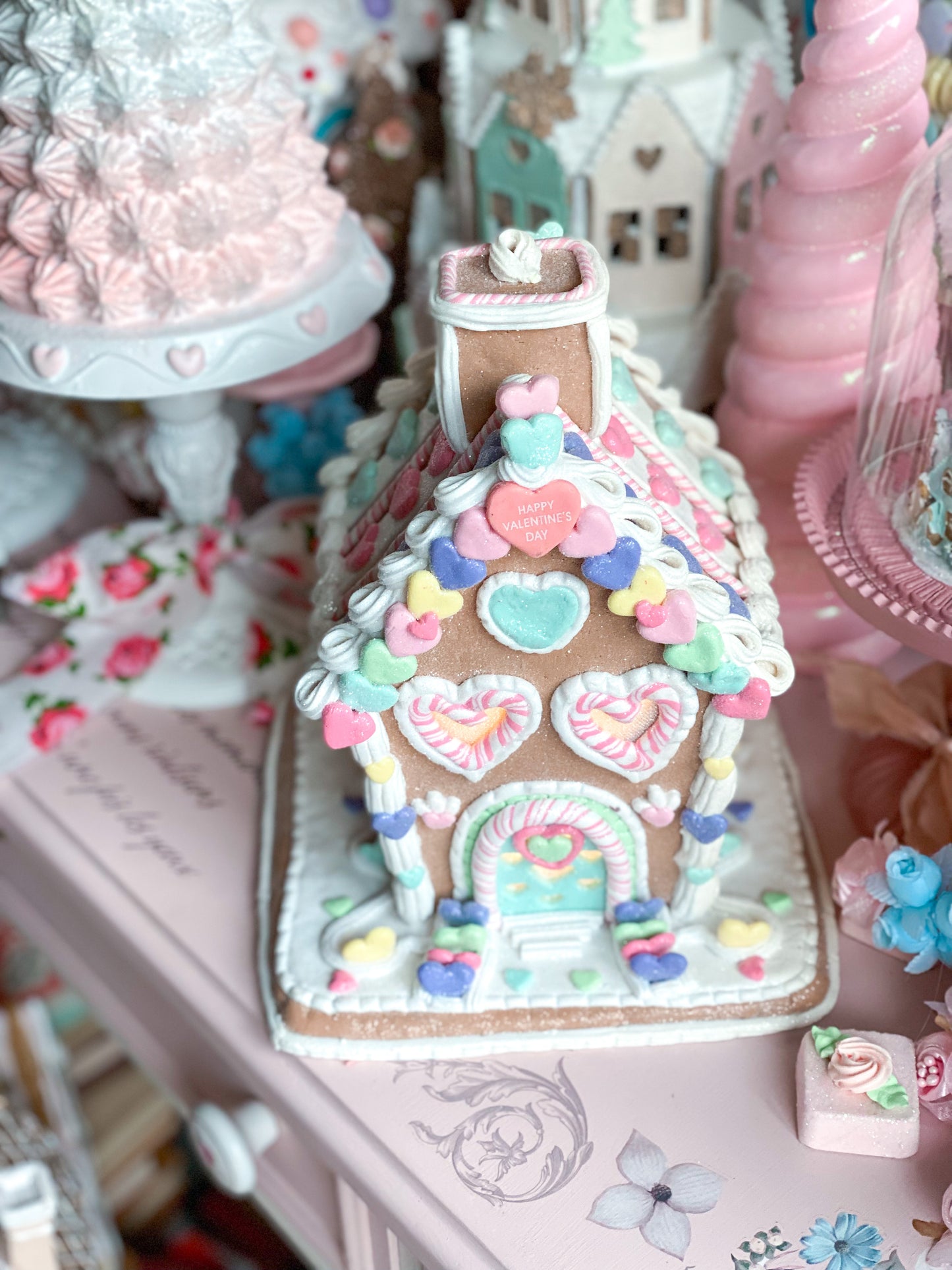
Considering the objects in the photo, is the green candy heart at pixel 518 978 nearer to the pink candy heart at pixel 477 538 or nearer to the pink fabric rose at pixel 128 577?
the pink candy heart at pixel 477 538

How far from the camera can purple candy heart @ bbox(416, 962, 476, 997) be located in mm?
854

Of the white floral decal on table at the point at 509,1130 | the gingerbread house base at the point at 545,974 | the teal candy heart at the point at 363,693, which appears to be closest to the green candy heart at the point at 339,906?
the gingerbread house base at the point at 545,974

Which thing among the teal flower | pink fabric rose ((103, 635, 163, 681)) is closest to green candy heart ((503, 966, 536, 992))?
the teal flower

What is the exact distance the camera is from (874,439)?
0.97 meters

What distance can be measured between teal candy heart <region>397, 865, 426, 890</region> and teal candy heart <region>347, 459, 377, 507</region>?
249 millimetres

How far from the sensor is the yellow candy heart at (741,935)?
87 cm

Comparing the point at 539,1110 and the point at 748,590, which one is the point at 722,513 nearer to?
the point at 748,590

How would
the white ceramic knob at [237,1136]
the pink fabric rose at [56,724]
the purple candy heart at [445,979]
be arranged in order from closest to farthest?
the purple candy heart at [445,979], the white ceramic knob at [237,1136], the pink fabric rose at [56,724]

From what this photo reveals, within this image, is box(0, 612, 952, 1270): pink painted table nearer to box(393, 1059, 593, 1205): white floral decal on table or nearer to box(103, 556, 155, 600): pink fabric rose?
box(393, 1059, 593, 1205): white floral decal on table

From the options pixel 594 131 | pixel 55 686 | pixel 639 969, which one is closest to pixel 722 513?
pixel 639 969

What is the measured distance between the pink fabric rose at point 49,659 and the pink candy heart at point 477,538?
0.61 meters

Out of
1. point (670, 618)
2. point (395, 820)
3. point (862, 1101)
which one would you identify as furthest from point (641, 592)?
point (862, 1101)

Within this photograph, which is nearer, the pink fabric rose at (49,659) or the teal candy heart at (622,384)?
the teal candy heart at (622,384)

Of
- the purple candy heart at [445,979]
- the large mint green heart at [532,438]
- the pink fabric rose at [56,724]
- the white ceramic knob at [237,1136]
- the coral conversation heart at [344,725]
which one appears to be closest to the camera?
the large mint green heart at [532,438]
